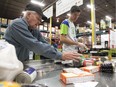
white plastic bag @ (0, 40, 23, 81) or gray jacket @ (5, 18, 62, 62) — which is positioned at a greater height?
gray jacket @ (5, 18, 62, 62)

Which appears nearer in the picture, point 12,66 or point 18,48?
point 12,66

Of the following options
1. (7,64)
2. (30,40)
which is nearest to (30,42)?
(30,40)

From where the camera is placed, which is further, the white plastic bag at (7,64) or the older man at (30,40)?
the older man at (30,40)

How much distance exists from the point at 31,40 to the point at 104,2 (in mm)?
8093

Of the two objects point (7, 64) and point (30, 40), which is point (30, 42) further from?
point (7, 64)

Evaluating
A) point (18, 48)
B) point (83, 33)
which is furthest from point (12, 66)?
point (83, 33)

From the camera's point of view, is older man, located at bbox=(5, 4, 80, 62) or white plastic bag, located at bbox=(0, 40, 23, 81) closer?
white plastic bag, located at bbox=(0, 40, 23, 81)

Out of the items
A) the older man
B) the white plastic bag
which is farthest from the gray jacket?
the white plastic bag

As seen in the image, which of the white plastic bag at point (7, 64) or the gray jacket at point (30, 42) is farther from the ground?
the gray jacket at point (30, 42)

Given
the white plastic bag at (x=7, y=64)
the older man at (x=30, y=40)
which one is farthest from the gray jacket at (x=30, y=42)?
the white plastic bag at (x=7, y=64)

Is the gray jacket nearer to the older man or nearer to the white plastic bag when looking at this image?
the older man

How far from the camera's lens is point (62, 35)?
200 centimetres

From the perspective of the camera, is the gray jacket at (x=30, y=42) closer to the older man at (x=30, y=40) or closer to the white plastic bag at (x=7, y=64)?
the older man at (x=30, y=40)

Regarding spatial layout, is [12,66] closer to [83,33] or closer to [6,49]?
[6,49]
